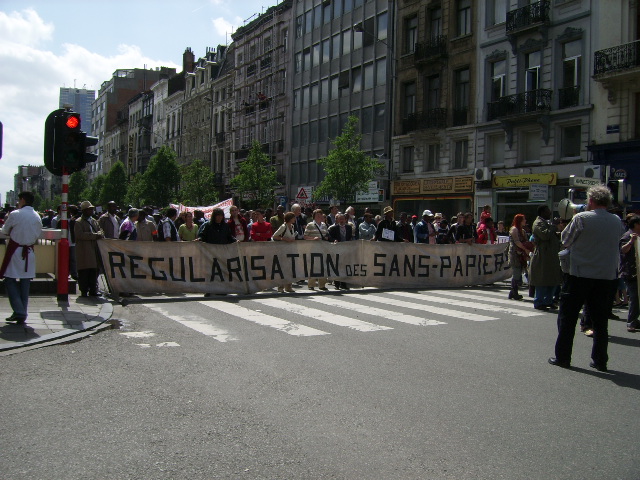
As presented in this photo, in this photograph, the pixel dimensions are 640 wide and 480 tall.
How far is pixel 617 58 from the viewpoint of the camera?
26.2 metres

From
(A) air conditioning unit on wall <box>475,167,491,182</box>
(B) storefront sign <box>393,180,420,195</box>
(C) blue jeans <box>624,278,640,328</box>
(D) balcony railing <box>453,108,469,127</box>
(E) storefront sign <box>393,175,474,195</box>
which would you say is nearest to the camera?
(C) blue jeans <box>624,278,640,328</box>

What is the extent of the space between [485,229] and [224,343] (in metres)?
11.7

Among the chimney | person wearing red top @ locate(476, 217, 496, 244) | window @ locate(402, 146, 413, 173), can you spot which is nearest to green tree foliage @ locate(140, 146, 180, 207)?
the chimney

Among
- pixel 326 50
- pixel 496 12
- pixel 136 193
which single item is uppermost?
pixel 326 50

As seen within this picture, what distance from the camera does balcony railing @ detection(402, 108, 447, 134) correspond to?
1405 inches

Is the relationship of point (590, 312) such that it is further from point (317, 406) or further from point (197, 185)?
point (197, 185)

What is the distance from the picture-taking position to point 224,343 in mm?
8078

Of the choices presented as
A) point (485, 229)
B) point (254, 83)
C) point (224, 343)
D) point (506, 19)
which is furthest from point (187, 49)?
point (224, 343)

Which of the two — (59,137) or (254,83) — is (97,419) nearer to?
(59,137)

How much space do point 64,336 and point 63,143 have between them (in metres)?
3.97

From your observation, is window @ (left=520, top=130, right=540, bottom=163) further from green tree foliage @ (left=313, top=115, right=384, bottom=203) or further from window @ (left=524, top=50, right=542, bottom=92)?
green tree foliage @ (left=313, top=115, right=384, bottom=203)

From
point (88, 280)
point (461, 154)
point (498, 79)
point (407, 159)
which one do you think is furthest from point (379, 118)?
point (88, 280)

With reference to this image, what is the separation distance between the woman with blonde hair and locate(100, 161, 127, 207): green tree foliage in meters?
75.5

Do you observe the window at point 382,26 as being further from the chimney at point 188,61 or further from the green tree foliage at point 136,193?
the chimney at point 188,61
